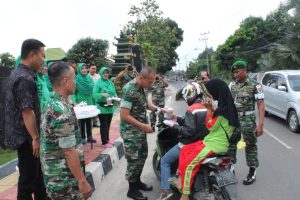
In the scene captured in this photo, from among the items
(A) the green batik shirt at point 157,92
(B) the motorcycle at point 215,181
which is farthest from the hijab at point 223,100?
(A) the green batik shirt at point 157,92

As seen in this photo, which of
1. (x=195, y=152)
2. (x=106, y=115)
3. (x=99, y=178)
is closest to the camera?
(x=195, y=152)

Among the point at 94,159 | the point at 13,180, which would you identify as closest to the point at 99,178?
the point at 94,159

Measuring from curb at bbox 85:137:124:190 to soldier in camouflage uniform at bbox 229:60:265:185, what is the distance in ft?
7.56

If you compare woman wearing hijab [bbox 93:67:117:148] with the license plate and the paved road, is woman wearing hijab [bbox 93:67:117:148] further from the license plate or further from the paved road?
the license plate

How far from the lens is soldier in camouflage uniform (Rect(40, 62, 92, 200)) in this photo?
265cm

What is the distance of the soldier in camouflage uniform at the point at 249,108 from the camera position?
16.5 feet

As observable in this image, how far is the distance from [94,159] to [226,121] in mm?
3301

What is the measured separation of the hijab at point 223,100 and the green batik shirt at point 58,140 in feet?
5.00

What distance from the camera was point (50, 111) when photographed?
2.66 m

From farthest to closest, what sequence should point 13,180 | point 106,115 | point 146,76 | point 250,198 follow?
point 106,115, point 13,180, point 250,198, point 146,76

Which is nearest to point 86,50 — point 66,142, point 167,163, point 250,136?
point 250,136

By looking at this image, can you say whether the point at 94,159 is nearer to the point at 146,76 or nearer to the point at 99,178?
the point at 99,178

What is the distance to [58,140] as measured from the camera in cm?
268

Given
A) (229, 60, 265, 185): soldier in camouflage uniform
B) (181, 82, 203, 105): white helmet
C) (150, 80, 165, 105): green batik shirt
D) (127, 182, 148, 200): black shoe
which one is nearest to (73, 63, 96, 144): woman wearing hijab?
(150, 80, 165, 105): green batik shirt
